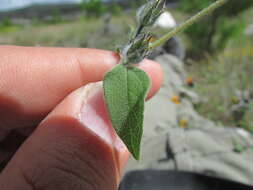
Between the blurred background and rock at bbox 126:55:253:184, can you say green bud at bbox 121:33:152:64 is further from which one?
rock at bbox 126:55:253:184

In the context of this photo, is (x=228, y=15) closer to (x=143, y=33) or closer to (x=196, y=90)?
(x=196, y=90)

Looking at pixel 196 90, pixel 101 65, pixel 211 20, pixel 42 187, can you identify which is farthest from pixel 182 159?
pixel 211 20

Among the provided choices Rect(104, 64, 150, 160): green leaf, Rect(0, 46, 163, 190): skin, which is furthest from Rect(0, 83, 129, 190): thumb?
Rect(104, 64, 150, 160): green leaf

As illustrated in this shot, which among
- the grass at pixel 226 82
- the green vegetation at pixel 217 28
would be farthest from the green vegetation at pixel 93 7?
the grass at pixel 226 82

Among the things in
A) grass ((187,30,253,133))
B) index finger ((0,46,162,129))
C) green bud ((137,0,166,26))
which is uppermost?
green bud ((137,0,166,26))

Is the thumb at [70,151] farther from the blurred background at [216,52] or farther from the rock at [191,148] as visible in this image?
the rock at [191,148]

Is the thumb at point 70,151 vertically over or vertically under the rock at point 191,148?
over
